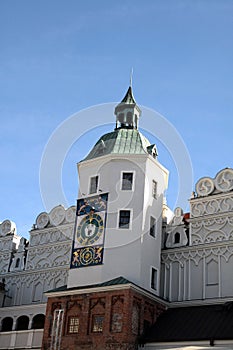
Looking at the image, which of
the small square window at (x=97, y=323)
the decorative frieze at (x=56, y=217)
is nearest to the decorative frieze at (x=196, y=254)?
the small square window at (x=97, y=323)

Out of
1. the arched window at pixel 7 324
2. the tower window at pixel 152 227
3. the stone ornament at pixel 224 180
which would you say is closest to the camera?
the stone ornament at pixel 224 180

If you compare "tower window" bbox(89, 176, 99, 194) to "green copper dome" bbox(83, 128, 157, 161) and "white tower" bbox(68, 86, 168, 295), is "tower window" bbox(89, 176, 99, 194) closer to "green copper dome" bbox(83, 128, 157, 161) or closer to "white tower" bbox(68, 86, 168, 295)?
"white tower" bbox(68, 86, 168, 295)

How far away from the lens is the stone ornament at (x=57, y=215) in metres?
39.2

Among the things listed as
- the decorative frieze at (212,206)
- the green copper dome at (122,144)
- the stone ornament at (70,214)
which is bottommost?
the decorative frieze at (212,206)

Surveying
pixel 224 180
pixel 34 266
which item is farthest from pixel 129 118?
pixel 34 266

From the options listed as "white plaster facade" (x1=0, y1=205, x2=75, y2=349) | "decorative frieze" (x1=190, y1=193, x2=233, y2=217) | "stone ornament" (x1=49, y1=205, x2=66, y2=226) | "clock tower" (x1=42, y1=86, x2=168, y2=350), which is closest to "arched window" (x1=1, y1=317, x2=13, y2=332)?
"white plaster facade" (x1=0, y1=205, x2=75, y2=349)

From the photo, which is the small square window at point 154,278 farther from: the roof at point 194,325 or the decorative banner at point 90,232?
the decorative banner at point 90,232

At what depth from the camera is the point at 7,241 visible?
42375 millimetres

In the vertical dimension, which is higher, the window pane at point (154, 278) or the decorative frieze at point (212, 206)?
the decorative frieze at point (212, 206)

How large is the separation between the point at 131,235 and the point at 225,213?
564cm

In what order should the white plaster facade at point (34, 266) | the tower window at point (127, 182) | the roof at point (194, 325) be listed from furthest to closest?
1. the white plaster facade at point (34, 266)
2. the tower window at point (127, 182)
3. the roof at point (194, 325)

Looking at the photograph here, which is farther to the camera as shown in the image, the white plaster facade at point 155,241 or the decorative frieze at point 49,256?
the decorative frieze at point 49,256

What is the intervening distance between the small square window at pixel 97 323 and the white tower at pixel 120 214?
2129mm

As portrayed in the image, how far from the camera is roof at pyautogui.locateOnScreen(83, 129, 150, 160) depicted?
113 ft
